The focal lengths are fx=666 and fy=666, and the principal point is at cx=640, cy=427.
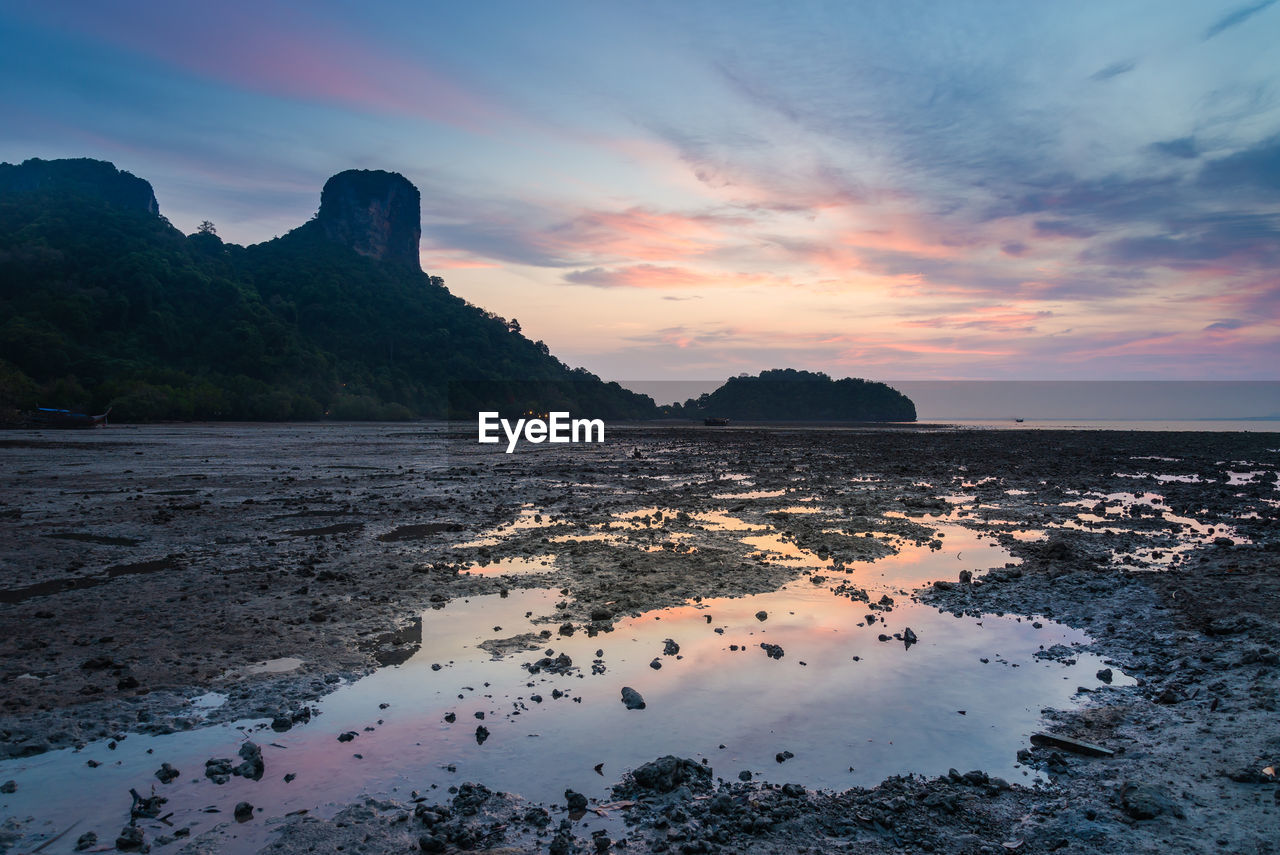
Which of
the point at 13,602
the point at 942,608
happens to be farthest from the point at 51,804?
the point at 942,608

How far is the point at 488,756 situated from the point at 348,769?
1.11m

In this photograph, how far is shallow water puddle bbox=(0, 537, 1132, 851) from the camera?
5.16m

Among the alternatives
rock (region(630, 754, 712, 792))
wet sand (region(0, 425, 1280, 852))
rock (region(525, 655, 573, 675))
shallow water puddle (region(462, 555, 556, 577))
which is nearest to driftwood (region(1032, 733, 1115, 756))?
wet sand (region(0, 425, 1280, 852))

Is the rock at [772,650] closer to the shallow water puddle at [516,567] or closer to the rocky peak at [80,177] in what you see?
the shallow water puddle at [516,567]

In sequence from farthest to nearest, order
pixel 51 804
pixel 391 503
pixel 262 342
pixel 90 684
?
pixel 262 342 < pixel 391 503 < pixel 90 684 < pixel 51 804

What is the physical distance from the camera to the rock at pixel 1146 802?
15.3 feet

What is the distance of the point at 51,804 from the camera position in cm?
482

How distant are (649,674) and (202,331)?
146319 millimetres

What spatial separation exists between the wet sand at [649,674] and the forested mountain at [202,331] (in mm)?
78256

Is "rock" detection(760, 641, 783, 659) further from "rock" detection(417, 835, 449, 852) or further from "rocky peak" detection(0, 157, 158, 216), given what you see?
"rocky peak" detection(0, 157, 158, 216)

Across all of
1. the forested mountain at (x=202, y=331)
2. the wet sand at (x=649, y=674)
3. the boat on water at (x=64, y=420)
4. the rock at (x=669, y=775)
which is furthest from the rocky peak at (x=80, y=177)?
the rock at (x=669, y=775)

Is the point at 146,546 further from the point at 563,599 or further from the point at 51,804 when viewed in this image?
the point at 51,804

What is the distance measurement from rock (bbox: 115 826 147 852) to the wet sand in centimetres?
10

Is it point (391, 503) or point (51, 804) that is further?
point (391, 503)
